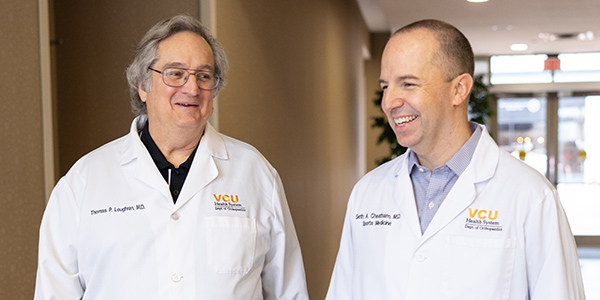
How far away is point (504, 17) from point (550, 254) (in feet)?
19.8

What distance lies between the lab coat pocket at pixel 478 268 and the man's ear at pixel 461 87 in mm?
419

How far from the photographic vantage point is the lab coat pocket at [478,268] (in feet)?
5.23

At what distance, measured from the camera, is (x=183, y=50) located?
1922mm

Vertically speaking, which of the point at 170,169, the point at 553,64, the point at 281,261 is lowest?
the point at 281,261

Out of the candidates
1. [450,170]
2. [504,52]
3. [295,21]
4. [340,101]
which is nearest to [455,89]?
[450,170]

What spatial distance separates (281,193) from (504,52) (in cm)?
902

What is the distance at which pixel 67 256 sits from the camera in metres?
1.86

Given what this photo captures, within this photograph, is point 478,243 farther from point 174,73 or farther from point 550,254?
point 174,73

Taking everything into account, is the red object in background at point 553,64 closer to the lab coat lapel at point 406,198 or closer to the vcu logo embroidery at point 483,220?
the lab coat lapel at point 406,198

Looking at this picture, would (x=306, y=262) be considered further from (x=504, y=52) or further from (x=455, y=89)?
(x=504, y=52)

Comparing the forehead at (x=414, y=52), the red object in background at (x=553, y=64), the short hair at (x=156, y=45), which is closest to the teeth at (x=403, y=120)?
the forehead at (x=414, y=52)

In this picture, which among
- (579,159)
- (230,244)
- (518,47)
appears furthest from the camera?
(579,159)

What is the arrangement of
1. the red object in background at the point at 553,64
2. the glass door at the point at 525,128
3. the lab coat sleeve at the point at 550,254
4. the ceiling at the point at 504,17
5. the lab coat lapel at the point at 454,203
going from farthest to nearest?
1. the glass door at the point at 525,128
2. the red object in background at the point at 553,64
3. the ceiling at the point at 504,17
4. the lab coat lapel at the point at 454,203
5. the lab coat sleeve at the point at 550,254

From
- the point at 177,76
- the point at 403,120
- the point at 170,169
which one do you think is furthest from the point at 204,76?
the point at 403,120
